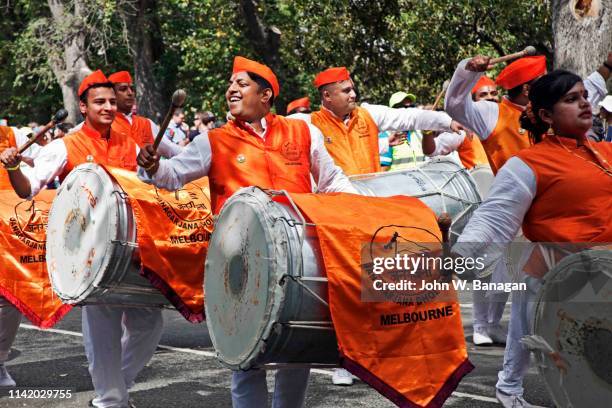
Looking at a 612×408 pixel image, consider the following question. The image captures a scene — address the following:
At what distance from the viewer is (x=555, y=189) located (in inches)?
163

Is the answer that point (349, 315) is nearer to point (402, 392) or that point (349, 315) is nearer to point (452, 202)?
point (402, 392)

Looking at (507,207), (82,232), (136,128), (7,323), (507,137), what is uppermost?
(136,128)

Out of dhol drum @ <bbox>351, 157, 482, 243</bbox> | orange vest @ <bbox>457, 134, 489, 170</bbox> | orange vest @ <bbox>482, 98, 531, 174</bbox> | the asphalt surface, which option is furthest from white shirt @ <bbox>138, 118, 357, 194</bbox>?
orange vest @ <bbox>457, 134, 489, 170</bbox>

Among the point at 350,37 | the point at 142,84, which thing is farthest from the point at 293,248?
the point at 142,84

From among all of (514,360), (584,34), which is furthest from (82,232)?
(584,34)

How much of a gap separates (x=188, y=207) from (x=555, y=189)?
99.2 inches

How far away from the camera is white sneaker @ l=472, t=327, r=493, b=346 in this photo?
26.5 ft

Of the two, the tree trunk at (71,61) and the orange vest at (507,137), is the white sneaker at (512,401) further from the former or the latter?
the tree trunk at (71,61)

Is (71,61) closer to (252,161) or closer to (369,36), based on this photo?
(369,36)

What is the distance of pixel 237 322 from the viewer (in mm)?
4336

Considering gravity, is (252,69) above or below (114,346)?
above

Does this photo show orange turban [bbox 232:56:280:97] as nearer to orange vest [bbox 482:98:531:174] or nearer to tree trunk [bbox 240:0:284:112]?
orange vest [bbox 482:98:531:174]

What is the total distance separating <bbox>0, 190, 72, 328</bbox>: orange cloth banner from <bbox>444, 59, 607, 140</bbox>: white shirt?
2.63 meters

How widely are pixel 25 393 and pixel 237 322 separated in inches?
116
